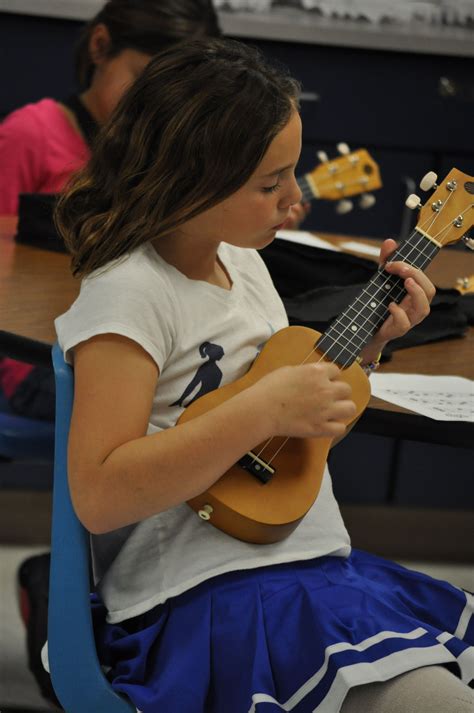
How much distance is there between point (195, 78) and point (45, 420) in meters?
0.98

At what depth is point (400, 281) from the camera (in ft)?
4.01

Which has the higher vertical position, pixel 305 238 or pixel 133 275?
pixel 133 275

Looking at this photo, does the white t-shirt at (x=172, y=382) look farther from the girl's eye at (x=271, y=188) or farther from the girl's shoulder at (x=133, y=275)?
the girl's eye at (x=271, y=188)

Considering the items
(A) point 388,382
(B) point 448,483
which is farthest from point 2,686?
(B) point 448,483

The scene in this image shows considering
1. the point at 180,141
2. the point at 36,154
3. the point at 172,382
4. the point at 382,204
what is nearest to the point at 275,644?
the point at 172,382

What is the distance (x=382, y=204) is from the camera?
3.80 metres

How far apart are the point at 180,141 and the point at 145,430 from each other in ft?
0.97

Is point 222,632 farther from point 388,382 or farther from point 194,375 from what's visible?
point 388,382

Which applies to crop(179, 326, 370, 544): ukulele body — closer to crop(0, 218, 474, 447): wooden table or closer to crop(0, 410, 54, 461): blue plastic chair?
crop(0, 218, 474, 447): wooden table

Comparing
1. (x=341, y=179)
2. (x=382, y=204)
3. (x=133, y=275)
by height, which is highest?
(x=133, y=275)

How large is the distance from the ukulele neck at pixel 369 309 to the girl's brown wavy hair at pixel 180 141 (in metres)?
0.19

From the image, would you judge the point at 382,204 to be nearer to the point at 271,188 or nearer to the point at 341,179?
the point at 341,179

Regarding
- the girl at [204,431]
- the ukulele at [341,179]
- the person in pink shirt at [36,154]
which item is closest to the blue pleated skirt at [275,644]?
the girl at [204,431]

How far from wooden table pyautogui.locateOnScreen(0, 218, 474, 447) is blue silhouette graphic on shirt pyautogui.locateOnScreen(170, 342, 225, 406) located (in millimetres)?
202
